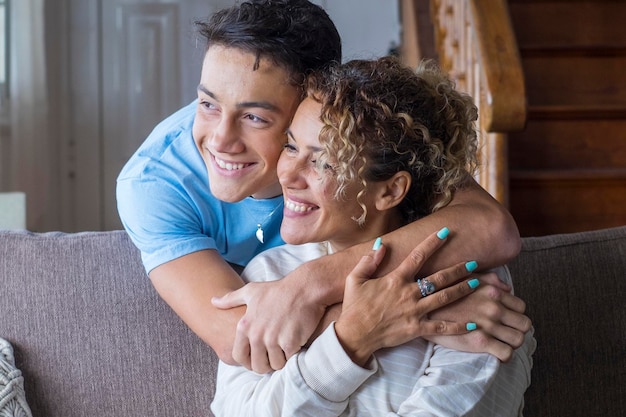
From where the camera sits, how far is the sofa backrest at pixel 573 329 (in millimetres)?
1749

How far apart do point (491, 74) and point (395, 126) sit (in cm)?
113

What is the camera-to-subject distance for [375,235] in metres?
1.48

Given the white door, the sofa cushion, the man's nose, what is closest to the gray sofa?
the sofa cushion

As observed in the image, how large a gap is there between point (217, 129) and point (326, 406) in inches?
20.5

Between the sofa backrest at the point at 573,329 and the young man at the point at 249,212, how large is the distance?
380 millimetres

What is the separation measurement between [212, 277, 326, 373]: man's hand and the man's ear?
191 millimetres

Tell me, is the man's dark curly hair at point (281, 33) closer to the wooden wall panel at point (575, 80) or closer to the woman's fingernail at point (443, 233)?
the woman's fingernail at point (443, 233)

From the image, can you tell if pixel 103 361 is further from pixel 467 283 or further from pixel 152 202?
pixel 467 283

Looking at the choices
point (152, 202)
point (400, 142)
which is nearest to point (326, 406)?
point (400, 142)

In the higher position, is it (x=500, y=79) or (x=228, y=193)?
(x=500, y=79)

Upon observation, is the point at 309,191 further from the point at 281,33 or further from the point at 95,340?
the point at 95,340

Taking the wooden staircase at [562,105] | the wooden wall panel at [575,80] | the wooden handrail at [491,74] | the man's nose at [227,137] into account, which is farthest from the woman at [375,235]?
the wooden wall panel at [575,80]

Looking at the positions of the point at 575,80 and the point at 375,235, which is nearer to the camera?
the point at 375,235

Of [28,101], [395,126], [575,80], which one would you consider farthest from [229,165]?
[28,101]
